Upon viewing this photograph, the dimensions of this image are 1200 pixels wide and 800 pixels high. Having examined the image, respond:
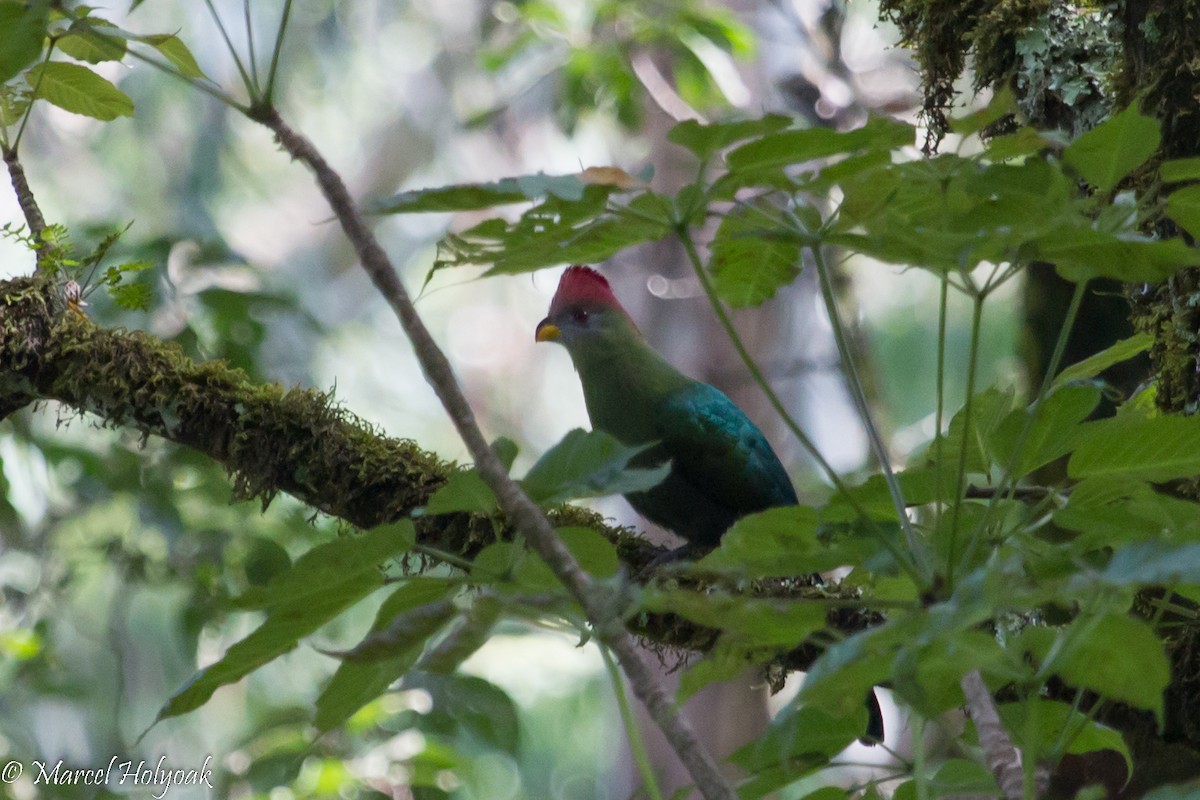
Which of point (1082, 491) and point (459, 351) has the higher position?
point (459, 351)

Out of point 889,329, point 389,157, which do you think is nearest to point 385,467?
point 889,329

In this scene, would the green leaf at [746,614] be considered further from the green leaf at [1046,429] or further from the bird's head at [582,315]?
the bird's head at [582,315]

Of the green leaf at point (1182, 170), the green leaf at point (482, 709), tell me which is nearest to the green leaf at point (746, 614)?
the green leaf at point (1182, 170)

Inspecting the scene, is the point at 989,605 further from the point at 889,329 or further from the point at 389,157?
the point at 389,157

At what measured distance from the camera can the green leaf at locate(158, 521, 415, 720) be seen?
3.58 ft

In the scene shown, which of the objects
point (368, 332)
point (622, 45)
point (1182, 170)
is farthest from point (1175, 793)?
point (368, 332)

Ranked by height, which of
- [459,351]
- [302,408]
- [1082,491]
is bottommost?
[1082,491]

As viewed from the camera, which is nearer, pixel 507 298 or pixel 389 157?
pixel 389 157

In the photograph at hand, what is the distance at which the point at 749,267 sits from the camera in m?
1.48

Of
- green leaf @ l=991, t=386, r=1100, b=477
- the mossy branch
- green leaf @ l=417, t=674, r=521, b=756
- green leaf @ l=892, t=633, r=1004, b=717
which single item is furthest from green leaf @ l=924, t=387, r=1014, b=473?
green leaf @ l=417, t=674, r=521, b=756

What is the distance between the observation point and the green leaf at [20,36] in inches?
45.4

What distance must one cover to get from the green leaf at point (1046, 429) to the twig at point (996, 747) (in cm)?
25

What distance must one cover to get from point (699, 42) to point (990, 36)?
366cm

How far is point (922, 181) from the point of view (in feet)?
3.77
